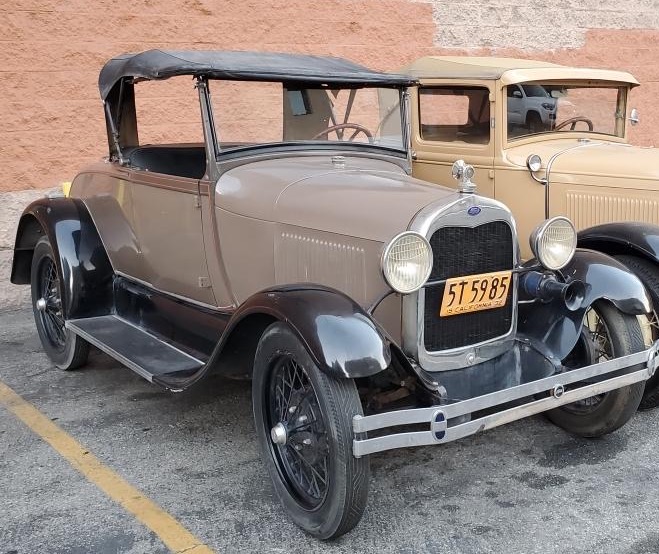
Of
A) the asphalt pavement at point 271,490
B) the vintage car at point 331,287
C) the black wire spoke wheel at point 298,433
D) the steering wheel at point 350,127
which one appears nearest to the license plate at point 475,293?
the vintage car at point 331,287

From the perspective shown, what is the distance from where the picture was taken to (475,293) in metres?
3.08

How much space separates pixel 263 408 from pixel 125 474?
755 millimetres

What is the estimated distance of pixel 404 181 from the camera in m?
3.53

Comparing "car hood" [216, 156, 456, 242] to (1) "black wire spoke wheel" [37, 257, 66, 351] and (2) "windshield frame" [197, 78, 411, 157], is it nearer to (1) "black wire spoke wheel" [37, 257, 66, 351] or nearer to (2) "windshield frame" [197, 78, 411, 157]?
(2) "windshield frame" [197, 78, 411, 157]

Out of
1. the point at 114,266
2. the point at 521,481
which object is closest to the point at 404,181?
the point at 521,481

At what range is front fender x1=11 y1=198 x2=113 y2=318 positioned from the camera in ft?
14.5

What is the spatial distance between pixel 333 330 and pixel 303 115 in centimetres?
161

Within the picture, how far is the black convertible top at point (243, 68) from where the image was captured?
3531 millimetres

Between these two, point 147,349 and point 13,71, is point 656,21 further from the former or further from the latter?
point 147,349

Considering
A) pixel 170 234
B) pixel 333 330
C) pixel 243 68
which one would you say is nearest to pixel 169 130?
pixel 170 234

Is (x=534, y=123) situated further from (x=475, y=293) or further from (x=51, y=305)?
(x=51, y=305)

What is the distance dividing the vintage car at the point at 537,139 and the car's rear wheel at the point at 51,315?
245 centimetres

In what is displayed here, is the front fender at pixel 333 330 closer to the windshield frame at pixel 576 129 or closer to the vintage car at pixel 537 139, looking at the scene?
the vintage car at pixel 537 139

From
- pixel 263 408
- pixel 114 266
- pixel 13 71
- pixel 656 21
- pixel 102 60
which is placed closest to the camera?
pixel 263 408
